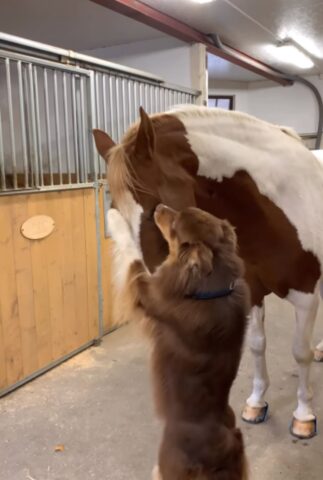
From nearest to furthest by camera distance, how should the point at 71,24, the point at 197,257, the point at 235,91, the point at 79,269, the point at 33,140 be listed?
the point at 197,257 → the point at 33,140 → the point at 79,269 → the point at 71,24 → the point at 235,91

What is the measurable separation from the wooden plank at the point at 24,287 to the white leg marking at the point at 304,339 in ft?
4.39

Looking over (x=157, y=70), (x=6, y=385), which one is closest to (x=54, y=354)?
(x=6, y=385)

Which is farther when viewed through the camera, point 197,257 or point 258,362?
point 258,362

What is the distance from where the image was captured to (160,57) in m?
4.10

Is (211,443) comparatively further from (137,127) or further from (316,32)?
(316,32)

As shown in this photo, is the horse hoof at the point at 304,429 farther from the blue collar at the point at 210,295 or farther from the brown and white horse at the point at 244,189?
the blue collar at the point at 210,295

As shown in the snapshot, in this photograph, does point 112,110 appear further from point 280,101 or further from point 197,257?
point 280,101

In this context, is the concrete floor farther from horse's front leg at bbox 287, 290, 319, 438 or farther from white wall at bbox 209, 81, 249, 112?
white wall at bbox 209, 81, 249, 112

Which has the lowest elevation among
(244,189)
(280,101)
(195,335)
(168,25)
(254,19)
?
(195,335)

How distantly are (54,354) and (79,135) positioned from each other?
1.31m

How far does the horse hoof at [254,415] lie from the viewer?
6.26 ft

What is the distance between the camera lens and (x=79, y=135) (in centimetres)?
252

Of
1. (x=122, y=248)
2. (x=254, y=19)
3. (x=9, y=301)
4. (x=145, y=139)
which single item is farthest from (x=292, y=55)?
(x=122, y=248)

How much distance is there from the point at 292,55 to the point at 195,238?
4715 mm
